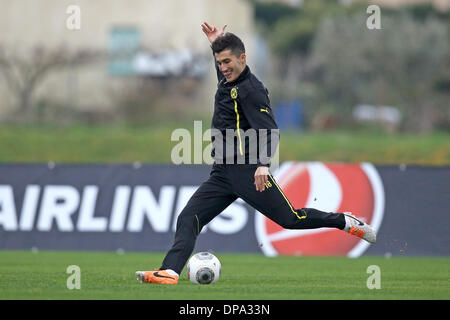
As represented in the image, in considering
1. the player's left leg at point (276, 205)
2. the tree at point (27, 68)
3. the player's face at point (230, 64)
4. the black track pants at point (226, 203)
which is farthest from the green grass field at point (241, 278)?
the tree at point (27, 68)

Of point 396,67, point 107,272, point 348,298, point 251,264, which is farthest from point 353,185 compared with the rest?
point 396,67

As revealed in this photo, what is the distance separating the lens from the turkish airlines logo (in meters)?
16.1

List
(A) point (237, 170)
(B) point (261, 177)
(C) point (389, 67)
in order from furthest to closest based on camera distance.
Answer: (C) point (389, 67) < (A) point (237, 170) < (B) point (261, 177)

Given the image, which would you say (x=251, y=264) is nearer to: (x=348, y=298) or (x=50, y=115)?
(x=348, y=298)

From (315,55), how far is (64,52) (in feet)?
34.3

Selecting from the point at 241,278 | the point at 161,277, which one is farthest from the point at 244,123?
the point at 241,278

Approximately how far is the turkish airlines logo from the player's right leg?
20.3 ft

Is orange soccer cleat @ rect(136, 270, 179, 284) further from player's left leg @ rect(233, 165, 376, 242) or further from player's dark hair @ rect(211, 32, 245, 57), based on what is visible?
player's dark hair @ rect(211, 32, 245, 57)

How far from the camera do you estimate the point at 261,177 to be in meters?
9.45

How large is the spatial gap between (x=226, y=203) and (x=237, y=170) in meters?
0.47

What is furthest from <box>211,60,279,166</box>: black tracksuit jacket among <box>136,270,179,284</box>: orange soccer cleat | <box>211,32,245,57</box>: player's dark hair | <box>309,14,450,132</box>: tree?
<box>309,14,450,132</box>: tree

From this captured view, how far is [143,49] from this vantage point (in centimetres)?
3177

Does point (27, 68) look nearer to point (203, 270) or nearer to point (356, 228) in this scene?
point (203, 270)
